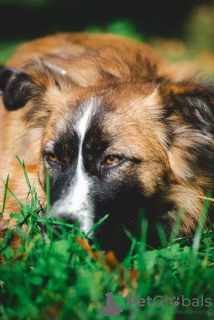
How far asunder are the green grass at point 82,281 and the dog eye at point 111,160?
54 cm

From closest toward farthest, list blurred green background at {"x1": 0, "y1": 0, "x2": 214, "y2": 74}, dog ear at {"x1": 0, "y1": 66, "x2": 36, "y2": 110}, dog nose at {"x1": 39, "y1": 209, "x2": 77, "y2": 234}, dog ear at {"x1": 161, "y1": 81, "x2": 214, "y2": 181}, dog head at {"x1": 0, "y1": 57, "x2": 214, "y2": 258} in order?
dog nose at {"x1": 39, "y1": 209, "x2": 77, "y2": 234}, dog head at {"x1": 0, "y1": 57, "x2": 214, "y2": 258}, dog ear at {"x1": 161, "y1": 81, "x2": 214, "y2": 181}, dog ear at {"x1": 0, "y1": 66, "x2": 36, "y2": 110}, blurred green background at {"x1": 0, "y1": 0, "x2": 214, "y2": 74}

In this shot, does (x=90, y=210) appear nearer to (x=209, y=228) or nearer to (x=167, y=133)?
(x=167, y=133)

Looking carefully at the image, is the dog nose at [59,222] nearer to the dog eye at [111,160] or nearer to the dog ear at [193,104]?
the dog eye at [111,160]

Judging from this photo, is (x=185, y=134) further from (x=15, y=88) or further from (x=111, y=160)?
(x=15, y=88)

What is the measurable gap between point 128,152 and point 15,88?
3.71ft

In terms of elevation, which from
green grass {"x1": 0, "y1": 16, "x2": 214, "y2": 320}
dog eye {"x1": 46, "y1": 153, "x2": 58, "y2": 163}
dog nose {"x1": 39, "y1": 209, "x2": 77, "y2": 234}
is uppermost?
dog eye {"x1": 46, "y1": 153, "x2": 58, "y2": 163}

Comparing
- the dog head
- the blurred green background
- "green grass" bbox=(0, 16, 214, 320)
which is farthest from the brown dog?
the blurred green background

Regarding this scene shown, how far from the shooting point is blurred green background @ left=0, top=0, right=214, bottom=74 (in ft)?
30.9

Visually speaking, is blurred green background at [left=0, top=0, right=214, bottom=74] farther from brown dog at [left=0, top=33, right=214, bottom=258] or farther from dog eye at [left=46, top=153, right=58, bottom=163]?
dog eye at [left=46, top=153, right=58, bottom=163]

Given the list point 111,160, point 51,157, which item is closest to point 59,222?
point 111,160

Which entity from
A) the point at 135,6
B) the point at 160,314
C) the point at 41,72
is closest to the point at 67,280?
the point at 160,314

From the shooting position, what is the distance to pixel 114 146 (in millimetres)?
2803

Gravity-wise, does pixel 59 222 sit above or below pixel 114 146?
below

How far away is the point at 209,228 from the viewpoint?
3.11 meters
